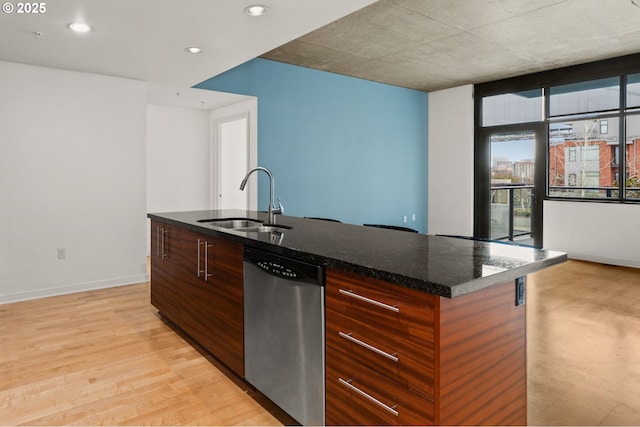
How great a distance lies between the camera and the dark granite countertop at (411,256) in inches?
51.2

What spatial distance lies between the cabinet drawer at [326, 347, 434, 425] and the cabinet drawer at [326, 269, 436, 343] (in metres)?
0.18

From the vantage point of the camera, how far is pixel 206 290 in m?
2.58

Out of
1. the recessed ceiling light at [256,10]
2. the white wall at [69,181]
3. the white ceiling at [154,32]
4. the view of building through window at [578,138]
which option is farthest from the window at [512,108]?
the white wall at [69,181]

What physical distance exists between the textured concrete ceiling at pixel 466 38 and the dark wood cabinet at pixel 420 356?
11.2 feet

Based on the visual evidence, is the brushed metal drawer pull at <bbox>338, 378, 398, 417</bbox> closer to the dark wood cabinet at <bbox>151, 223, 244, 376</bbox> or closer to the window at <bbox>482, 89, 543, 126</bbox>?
the dark wood cabinet at <bbox>151, 223, 244, 376</bbox>

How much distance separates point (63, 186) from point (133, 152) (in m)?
0.79

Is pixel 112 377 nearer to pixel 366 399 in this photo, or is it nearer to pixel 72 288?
pixel 366 399

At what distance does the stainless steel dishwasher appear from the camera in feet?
5.60

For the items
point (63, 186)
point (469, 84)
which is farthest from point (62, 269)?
point (469, 84)

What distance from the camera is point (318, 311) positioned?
1.69 meters

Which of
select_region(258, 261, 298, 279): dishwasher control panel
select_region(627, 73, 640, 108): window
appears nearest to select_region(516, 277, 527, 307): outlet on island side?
select_region(258, 261, 298, 279): dishwasher control panel

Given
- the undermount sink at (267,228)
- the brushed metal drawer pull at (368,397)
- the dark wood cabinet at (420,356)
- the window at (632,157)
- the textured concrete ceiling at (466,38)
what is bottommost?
the brushed metal drawer pull at (368,397)

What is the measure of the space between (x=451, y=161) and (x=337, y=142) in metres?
2.38

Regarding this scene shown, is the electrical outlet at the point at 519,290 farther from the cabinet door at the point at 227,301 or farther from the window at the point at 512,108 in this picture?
the window at the point at 512,108
